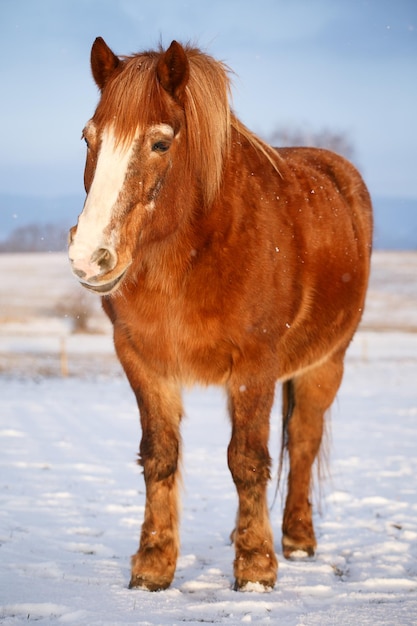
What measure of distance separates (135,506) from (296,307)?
2.68 m

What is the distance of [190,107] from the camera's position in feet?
11.7

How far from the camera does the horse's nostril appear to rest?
3.05 m

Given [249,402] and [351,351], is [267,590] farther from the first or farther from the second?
[351,351]

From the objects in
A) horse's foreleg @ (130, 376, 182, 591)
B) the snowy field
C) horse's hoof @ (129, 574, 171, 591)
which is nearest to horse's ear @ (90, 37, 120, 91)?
horse's foreleg @ (130, 376, 182, 591)

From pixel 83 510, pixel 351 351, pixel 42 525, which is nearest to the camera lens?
pixel 42 525

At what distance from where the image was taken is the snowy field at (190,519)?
349 cm

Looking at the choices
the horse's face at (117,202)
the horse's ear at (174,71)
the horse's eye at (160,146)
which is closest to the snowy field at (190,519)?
the horse's face at (117,202)

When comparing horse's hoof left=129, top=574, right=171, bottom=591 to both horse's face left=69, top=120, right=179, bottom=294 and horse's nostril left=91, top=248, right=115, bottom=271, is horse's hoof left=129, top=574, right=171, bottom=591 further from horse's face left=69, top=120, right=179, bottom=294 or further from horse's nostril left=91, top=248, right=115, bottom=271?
horse's nostril left=91, top=248, right=115, bottom=271

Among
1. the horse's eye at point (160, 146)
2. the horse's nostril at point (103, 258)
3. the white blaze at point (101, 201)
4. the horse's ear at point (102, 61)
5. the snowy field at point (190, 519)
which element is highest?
the horse's ear at point (102, 61)

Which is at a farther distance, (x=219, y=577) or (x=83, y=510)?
(x=83, y=510)

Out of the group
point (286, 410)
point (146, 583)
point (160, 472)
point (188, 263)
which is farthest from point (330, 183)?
point (146, 583)

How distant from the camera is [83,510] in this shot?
581 centimetres

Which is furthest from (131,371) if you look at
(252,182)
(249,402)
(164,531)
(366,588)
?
(366,588)

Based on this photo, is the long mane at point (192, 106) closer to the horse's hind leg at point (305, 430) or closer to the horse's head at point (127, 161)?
the horse's head at point (127, 161)
